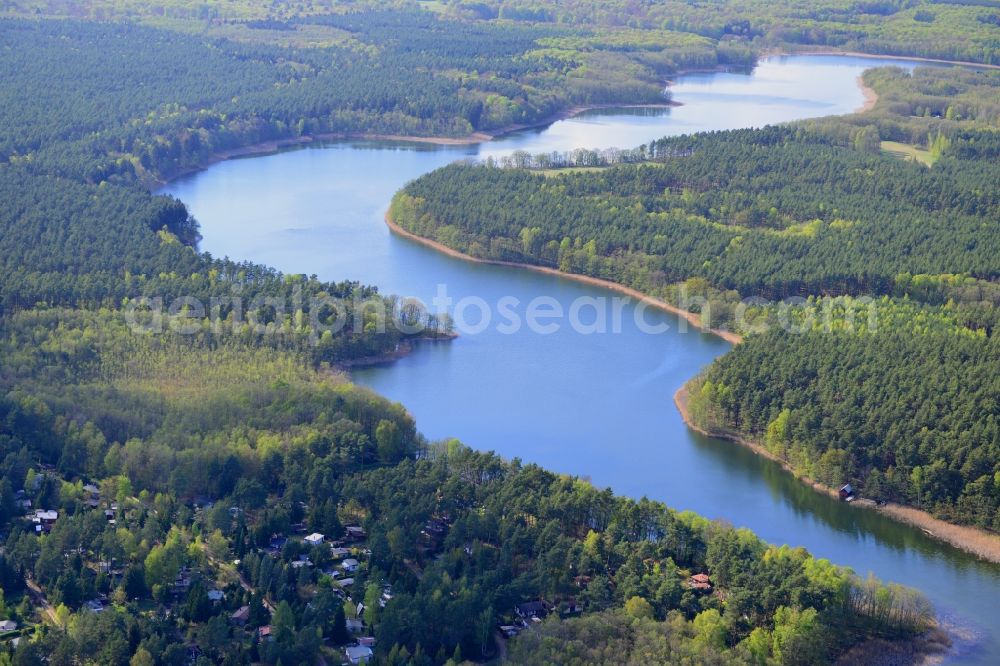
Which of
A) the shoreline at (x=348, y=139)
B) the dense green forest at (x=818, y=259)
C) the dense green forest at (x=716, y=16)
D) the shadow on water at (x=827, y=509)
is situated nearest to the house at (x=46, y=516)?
the shadow on water at (x=827, y=509)

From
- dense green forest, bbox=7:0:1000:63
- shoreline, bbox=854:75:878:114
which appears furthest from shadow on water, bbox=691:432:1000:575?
dense green forest, bbox=7:0:1000:63

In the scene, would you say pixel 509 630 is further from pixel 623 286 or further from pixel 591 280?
pixel 591 280

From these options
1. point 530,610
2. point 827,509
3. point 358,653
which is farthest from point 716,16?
point 358,653

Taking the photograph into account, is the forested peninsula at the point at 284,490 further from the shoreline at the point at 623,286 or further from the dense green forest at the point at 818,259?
the shoreline at the point at 623,286

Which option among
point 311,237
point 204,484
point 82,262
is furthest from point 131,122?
point 204,484

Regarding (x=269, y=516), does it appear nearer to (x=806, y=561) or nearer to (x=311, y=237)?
(x=806, y=561)

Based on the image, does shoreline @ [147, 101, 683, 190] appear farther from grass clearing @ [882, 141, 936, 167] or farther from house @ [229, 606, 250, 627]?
house @ [229, 606, 250, 627]
